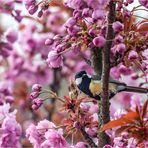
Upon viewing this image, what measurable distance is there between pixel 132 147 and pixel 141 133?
0.24 ft

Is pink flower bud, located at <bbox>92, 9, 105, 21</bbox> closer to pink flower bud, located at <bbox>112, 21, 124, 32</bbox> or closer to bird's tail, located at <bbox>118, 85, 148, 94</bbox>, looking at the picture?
pink flower bud, located at <bbox>112, 21, 124, 32</bbox>

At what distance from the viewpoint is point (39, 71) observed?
418 cm

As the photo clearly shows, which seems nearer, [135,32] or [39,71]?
[135,32]

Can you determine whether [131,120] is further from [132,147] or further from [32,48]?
[32,48]

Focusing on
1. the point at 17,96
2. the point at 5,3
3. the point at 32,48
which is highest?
the point at 5,3

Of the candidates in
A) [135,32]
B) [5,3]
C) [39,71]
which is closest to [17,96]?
[39,71]

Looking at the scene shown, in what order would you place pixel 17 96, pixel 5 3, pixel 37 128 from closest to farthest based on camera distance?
1. pixel 37 128
2. pixel 5 3
3. pixel 17 96

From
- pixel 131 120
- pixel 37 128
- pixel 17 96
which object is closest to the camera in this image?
pixel 131 120

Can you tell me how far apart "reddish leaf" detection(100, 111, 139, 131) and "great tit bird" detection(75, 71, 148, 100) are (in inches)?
9.4

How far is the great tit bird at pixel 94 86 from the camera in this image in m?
1.95

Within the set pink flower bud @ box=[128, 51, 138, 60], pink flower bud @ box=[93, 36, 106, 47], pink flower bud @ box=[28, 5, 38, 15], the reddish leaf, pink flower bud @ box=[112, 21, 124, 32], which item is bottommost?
the reddish leaf

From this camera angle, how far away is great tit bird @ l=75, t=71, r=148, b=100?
1947 millimetres

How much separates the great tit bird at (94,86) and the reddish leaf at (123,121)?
24cm

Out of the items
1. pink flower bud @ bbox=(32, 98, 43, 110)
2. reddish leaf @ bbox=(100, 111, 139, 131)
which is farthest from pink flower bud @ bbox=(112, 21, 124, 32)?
pink flower bud @ bbox=(32, 98, 43, 110)
